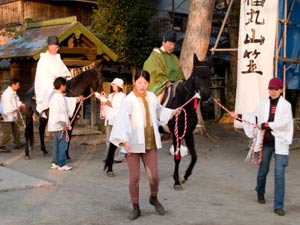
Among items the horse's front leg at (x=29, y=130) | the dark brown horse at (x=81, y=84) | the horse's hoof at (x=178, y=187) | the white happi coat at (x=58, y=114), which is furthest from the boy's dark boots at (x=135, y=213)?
the horse's front leg at (x=29, y=130)

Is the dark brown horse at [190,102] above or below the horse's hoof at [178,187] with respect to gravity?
above

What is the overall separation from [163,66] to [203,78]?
161 cm

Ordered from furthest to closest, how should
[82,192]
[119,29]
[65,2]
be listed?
[65,2] → [119,29] → [82,192]

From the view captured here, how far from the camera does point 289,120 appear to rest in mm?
5992

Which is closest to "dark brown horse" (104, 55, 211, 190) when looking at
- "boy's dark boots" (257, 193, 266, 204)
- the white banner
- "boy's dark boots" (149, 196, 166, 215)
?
"boy's dark boots" (257, 193, 266, 204)

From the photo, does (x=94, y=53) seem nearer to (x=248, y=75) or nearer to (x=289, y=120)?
(x=248, y=75)

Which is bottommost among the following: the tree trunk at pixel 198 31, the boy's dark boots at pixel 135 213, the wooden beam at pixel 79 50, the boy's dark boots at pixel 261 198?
the boy's dark boots at pixel 261 198

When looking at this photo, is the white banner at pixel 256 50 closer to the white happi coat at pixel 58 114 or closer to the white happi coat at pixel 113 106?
the white happi coat at pixel 113 106

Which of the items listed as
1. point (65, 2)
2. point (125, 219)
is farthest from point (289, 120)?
point (65, 2)

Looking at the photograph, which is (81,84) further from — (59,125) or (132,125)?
(132,125)

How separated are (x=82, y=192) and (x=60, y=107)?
92.1 inches

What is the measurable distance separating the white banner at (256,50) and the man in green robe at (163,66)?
2.04m

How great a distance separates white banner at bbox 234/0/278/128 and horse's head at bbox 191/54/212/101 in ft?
9.84

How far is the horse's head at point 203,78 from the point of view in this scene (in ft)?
23.3
